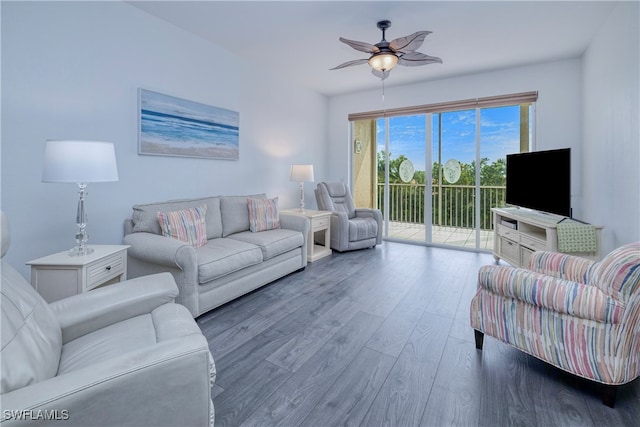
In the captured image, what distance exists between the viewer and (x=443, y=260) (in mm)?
4039

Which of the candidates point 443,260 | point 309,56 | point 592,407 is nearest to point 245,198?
point 309,56

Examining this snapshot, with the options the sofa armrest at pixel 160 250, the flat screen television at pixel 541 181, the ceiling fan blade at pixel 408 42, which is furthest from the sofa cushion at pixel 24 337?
the flat screen television at pixel 541 181

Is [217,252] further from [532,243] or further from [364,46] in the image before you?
[532,243]

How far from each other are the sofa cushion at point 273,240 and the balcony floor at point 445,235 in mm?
2510

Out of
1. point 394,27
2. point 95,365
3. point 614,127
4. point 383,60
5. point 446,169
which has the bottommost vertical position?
point 95,365

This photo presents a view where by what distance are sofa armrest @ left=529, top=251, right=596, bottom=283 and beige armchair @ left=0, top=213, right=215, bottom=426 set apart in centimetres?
199

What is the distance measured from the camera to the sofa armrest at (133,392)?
78 cm

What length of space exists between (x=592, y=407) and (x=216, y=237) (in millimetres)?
2981

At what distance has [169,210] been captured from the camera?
2.84 metres

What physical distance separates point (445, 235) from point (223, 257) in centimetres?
382

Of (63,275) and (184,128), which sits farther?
(184,128)

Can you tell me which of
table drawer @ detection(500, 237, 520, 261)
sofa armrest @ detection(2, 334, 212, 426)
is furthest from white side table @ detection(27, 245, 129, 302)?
table drawer @ detection(500, 237, 520, 261)

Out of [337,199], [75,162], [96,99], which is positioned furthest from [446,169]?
[75,162]

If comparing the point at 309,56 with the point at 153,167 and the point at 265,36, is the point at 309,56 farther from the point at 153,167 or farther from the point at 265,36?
the point at 153,167
